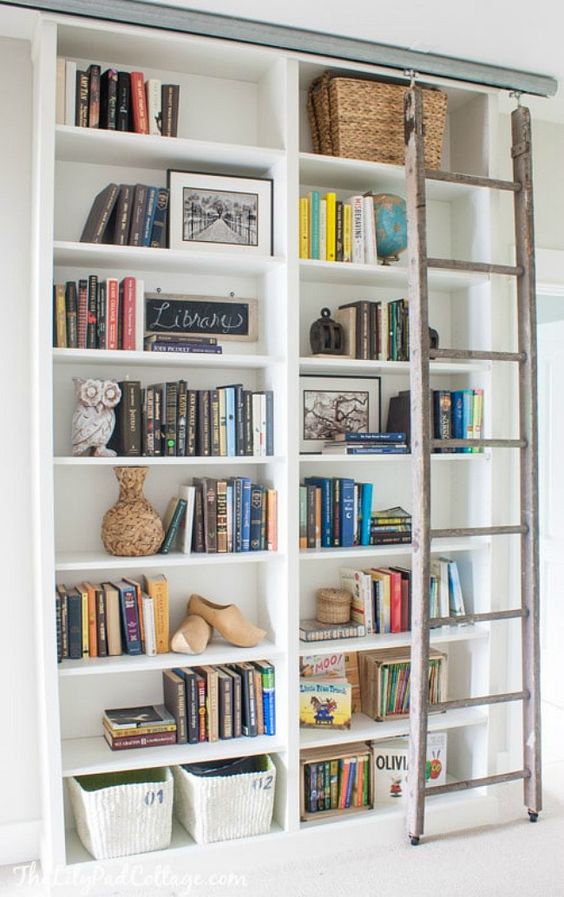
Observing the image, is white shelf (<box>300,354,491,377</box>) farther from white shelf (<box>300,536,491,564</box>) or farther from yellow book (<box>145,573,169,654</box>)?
yellow book (<box>145,573,169,654</box>)

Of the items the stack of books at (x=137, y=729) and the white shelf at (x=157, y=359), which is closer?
the white shelf at (x=157, y=359)

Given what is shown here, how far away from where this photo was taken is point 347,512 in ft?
9.95

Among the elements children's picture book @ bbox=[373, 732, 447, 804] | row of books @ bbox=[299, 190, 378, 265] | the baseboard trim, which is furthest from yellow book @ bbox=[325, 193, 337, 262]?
the baseboard trim

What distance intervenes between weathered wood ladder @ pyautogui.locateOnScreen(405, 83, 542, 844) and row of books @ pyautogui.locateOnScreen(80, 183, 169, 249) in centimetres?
84

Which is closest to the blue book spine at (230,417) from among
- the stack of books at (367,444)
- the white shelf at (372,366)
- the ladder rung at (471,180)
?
the white shelf at (372,366)

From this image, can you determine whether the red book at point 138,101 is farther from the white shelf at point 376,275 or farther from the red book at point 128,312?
the white shelf at point 376,275

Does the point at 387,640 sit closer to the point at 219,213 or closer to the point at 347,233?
the point at 347,233

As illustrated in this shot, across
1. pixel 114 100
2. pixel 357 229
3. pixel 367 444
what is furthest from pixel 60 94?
pixel 367 444

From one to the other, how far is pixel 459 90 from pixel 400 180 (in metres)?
0.41

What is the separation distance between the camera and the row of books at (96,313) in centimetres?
264

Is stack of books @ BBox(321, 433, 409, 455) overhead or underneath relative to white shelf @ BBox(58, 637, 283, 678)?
overhead

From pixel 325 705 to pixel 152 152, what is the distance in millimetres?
1932

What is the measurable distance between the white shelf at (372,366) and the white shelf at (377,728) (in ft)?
4.09

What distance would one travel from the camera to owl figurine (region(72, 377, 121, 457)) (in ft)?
8.82
